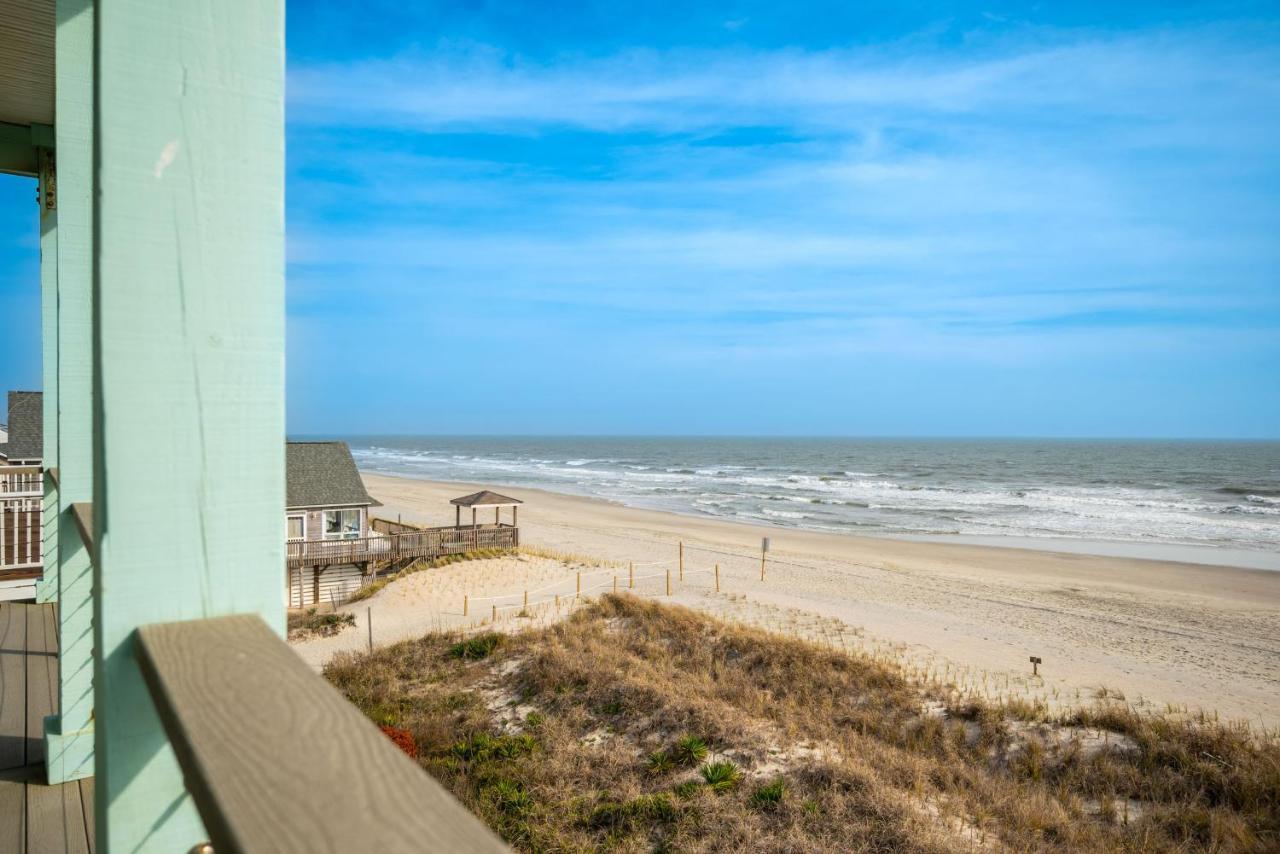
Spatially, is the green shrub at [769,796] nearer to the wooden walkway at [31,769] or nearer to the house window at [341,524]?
the wooden walkway at [31,769]

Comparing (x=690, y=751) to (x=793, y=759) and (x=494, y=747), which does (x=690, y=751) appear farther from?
(x=494, y=747)

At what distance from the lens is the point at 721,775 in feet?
28.8

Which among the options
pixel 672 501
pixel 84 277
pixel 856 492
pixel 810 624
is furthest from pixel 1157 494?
pixel 84 277

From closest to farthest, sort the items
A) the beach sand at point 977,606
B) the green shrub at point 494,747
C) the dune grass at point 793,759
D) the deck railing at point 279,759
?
1. the deck railing at point 279,759
2. the dune grass at point 793,759
3. the green shrub at point 494,747
4. the beach sand at point 977,606

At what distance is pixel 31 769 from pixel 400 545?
65.6ft

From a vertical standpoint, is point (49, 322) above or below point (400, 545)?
above

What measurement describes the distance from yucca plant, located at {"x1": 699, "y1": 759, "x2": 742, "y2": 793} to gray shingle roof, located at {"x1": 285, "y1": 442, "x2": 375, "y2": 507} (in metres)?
16.1

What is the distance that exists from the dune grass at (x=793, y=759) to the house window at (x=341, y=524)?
9.93m

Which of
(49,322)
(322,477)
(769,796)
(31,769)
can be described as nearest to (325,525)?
(322,477)

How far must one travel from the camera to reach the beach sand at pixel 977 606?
47.7 feet

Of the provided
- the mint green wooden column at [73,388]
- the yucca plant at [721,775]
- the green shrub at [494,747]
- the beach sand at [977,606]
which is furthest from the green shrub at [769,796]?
the mint green wooden column at [73,388]

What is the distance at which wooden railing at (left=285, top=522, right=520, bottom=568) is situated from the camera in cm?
2052

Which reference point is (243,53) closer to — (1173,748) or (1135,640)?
(1173,748)

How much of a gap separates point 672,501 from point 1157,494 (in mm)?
35894
